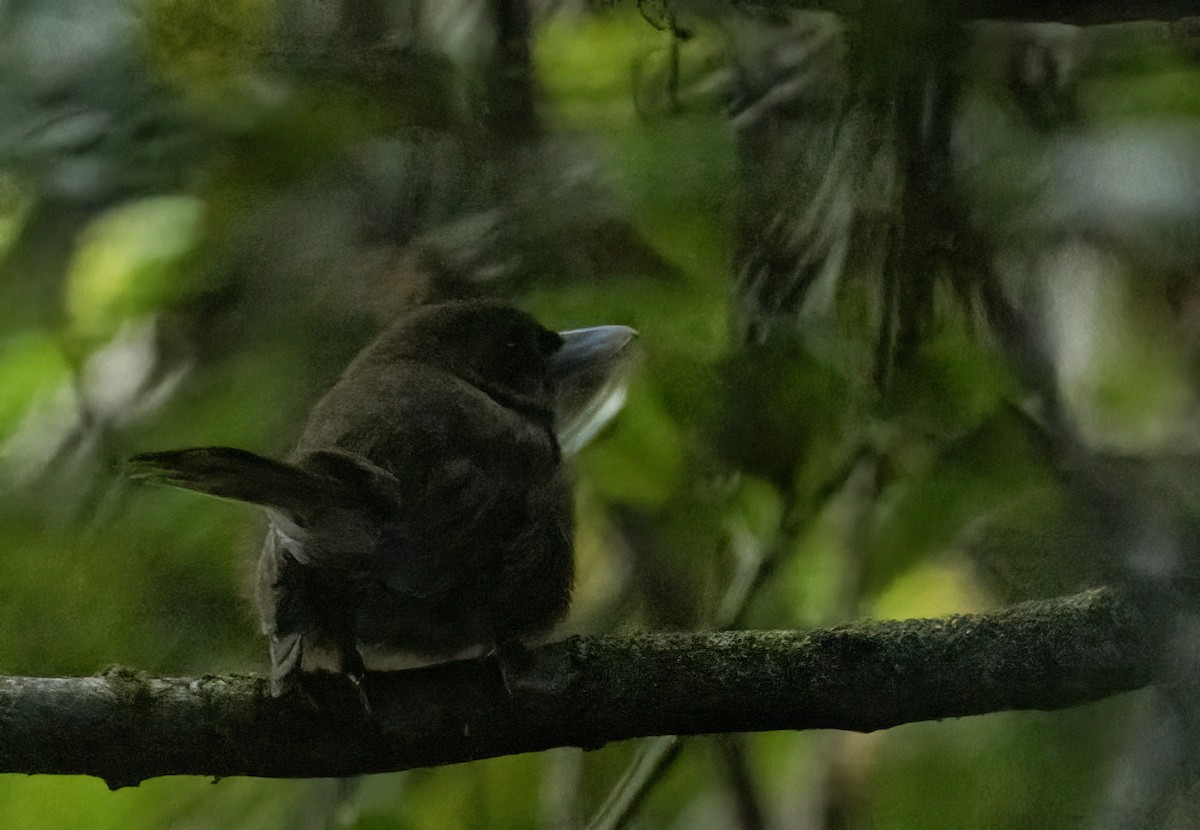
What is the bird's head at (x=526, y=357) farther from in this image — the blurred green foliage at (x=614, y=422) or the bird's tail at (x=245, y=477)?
the bird's tail at (x=245, y=477)

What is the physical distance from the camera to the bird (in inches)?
38.8

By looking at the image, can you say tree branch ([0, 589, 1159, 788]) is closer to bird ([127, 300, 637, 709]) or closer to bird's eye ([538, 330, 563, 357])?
bird ([127, 300, 637, 709])

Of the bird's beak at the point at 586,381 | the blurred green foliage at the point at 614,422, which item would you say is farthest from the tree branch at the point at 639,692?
the bird's beak at the point at 586,381

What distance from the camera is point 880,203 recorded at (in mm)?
1298

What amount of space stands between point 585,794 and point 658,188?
613 millimetres

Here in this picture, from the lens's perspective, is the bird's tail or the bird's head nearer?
the bird's tail

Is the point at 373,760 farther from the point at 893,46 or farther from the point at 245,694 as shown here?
the point at 893,46

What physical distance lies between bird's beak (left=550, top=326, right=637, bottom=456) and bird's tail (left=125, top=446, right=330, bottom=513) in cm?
32

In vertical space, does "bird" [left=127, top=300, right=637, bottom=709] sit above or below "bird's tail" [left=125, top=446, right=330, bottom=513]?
below

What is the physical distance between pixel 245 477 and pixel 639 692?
0.39m

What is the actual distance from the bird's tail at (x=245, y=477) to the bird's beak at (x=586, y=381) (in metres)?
0.32

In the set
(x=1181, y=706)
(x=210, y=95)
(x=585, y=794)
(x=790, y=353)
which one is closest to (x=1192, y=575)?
(x=1181, y=706)

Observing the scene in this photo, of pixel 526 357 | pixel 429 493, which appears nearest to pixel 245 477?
pixel 429 493

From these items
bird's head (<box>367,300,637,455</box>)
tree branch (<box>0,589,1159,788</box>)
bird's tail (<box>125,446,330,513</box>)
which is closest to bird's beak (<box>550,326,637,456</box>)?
bird's head (<box>367,300,637,455</box>)
